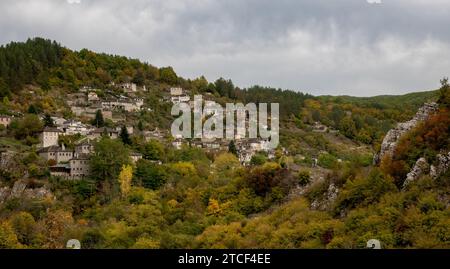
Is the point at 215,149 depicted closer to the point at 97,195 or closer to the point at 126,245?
the point at 97,195

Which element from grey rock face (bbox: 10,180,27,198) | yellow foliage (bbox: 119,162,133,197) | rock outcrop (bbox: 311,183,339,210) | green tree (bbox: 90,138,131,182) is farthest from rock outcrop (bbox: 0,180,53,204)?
rock outcrop (bbox: 311,183,339,210)

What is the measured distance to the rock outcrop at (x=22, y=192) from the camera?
48844mm

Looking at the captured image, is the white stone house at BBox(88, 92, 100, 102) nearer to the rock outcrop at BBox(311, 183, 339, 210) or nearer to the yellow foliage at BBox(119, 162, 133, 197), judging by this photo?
the yellow foliage at BBox(119, 162, 133, 197)

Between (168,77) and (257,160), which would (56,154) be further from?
(168,77)

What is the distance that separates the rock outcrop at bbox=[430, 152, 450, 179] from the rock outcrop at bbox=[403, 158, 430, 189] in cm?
51

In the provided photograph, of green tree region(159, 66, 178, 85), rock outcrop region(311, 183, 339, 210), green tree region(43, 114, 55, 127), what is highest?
green tree region(159, 66, 178, 85)

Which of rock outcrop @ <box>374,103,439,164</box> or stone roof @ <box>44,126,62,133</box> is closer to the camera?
rock outcrop @ <box>374,103,439,164</box>

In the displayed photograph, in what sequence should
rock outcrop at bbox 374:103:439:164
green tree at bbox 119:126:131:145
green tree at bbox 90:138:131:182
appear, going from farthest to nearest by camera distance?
green tree at bbox 119:126:131:145 → green tree at bbox 90:138:131:182 → rock outcrop at bbox 374:103:439:164

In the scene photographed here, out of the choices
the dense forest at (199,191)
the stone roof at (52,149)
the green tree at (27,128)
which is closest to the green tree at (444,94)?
the dense forest at (199,191)

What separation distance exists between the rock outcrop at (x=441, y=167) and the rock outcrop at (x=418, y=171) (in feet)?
1.69

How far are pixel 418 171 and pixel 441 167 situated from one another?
3.78 ft

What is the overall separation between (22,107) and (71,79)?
810 inches

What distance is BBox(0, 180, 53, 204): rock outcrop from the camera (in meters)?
48.8
